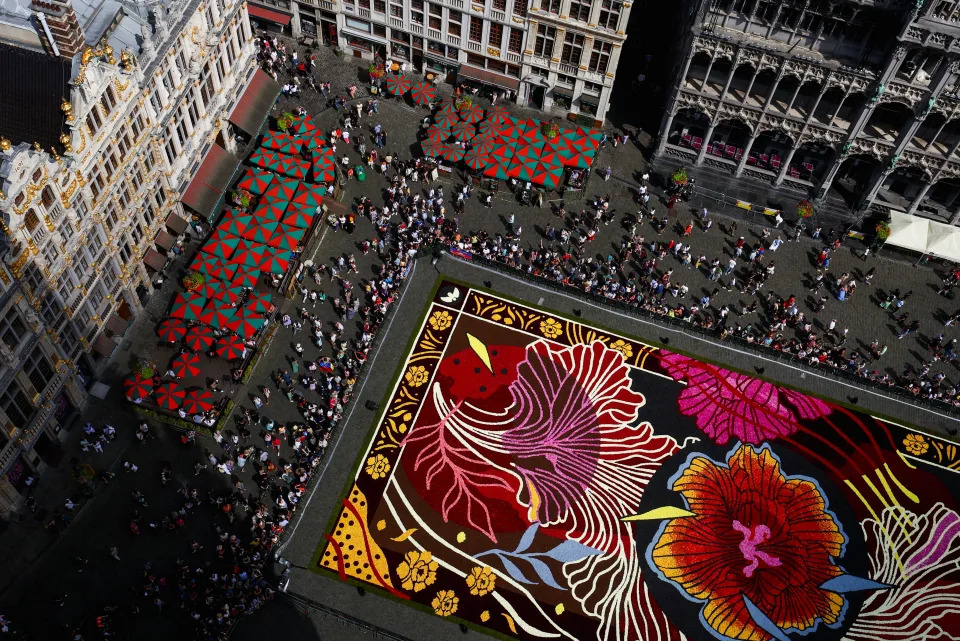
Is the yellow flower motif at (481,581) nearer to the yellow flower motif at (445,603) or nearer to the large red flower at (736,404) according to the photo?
the yellow flower motif at (445,603)

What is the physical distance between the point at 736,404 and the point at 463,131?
3614cm

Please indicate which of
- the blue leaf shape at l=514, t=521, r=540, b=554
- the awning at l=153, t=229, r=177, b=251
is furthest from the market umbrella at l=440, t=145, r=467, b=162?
the blue leaf shape at l=514, t=521, r=540, b=554

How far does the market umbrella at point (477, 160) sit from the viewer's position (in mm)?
87062

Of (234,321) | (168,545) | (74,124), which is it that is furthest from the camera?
(234,321)

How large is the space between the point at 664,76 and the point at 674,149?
1017cm

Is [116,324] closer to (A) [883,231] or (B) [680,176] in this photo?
(B) [680,176]

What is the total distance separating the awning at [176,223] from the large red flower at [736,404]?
42.8 metres

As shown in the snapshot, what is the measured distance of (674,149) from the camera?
303ft

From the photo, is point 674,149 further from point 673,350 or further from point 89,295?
point 89,295

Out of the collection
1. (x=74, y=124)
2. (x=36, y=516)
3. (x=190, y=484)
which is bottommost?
(x=36, y=516)

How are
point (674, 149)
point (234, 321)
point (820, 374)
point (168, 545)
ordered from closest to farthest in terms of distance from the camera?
1. point (168, 545)
2. point (234, 321)
3. point (820, 374)
4. point (674, 149)

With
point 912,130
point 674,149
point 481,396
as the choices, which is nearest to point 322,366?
point 481,396

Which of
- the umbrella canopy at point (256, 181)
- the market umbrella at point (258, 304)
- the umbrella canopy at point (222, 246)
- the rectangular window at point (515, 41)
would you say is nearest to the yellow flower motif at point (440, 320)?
the market umbrella at point (258, 304)

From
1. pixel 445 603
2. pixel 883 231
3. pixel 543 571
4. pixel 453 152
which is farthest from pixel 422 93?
pixel 445 603
